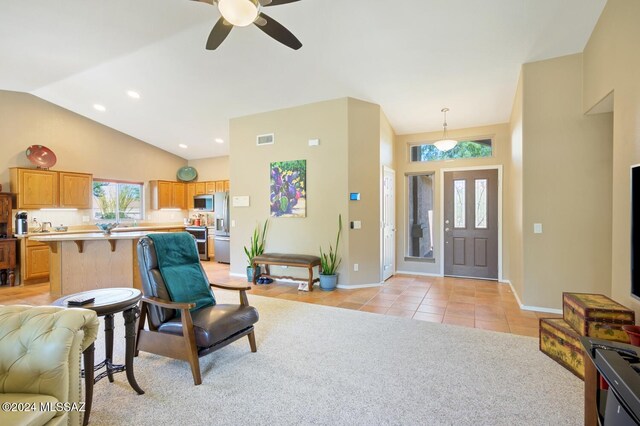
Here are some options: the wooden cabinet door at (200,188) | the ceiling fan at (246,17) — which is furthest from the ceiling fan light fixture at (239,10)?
the wooden cabinet door at (200,188)

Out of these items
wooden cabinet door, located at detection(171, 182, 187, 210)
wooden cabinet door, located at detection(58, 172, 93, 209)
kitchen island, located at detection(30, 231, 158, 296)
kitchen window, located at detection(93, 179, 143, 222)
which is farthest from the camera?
wooden cabinet door, located at detection(171, 182, 187, 210)

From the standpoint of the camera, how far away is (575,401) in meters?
2.03

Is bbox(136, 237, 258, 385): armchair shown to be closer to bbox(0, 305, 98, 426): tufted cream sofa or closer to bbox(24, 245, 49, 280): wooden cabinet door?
bbox(0, 305, 98, 426): tufted cream sofa

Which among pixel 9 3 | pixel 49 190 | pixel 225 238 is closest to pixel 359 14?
pixel 9 3

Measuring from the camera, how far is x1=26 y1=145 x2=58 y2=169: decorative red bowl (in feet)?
18.9

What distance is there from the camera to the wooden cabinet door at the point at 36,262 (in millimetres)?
5453

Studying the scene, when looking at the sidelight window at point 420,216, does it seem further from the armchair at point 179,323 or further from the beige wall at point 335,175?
the armchair at point 179,323

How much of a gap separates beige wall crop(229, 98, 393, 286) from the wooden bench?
11.4 inches

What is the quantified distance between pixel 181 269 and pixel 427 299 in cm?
342

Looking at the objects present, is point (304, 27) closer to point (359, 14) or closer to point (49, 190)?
point (359, 14)

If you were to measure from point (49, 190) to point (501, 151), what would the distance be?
28.7ft

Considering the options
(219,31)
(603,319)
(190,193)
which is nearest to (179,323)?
(219,31)

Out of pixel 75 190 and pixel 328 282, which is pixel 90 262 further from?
pixel 328 282

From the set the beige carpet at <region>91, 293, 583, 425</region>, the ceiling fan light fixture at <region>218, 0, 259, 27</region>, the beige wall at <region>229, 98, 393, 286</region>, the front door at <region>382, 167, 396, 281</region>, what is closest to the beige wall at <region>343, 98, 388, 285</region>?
the beige wall at <region>229, 98, 393, 286</region>
